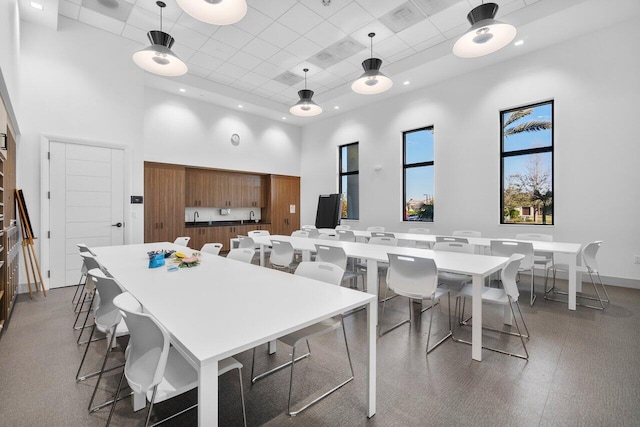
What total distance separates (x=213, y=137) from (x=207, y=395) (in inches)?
301

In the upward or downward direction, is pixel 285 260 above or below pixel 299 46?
below

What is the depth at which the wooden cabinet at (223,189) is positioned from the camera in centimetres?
784

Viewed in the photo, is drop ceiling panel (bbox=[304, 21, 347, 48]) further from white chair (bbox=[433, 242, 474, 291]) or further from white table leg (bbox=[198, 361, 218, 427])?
white table leg (bbox=[198, 361, 218, 427])

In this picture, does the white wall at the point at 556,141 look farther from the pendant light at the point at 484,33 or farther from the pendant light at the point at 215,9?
the pendant light at the point at 215,9

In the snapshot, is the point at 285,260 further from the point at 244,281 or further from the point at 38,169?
the point at 38,169

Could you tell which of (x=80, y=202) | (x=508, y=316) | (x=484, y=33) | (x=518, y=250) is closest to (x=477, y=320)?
(x=508, y=316)

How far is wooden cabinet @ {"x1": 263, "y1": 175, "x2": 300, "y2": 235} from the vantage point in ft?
29.9

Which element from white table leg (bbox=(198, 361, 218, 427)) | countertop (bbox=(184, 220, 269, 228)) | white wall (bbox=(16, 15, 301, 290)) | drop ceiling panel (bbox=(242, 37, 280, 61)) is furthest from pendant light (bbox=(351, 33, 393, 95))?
countertop (bbox=(184, 220, 269, 228))

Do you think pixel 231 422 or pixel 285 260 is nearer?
pixel 231 422

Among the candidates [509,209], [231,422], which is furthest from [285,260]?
[509,209]

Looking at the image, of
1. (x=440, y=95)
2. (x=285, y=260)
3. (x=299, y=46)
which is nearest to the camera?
(x=285, y=260)

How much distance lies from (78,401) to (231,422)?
1110 millimetres

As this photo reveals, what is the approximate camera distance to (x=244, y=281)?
2232 mm

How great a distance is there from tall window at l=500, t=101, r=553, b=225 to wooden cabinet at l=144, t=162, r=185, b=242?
281 inches
